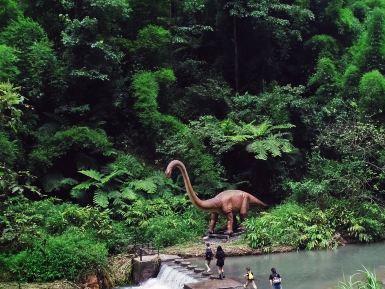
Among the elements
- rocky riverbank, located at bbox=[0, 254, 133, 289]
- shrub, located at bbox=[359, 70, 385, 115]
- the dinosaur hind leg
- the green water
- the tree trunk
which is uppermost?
the tree trunk

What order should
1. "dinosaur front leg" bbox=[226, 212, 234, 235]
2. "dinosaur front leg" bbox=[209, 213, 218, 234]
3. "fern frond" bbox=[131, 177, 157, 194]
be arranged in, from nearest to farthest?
"dinosaur front leg" bbox=[226, 212, 234, 235]
"dinosaur front leg" bbox=[209, 213, 218, 234]
"fern frond" bbox=[131, 177, 157, 194]

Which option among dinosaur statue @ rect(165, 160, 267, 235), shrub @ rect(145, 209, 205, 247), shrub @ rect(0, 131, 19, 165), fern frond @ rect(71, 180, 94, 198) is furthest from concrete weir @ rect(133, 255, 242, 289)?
shrub @ rect(0, 131, 19, 165)

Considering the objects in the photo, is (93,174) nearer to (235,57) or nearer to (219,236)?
(219,236)

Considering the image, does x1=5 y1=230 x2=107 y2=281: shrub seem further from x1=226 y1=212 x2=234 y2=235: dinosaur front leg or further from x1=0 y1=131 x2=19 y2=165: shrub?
x1=226 y1=212 x2=234 y2=235: dinosaur front leg

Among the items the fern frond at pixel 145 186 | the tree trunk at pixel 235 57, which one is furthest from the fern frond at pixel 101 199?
the tree trunk at pixel 235 57

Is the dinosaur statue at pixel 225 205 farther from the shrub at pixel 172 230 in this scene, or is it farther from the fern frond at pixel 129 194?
the fern frond at pixel 129 194

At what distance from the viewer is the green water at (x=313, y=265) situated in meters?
10.1

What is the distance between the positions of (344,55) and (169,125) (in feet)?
27.8

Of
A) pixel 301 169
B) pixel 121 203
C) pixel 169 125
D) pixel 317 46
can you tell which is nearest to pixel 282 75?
pixel 317 46

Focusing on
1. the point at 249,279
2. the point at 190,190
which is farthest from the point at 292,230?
the point at 249,279

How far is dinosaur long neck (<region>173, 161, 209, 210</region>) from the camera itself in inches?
544

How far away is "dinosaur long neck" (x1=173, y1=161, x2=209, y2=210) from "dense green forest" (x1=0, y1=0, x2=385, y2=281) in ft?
2.75

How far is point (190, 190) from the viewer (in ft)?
45.4

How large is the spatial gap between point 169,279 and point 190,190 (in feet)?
11.5
